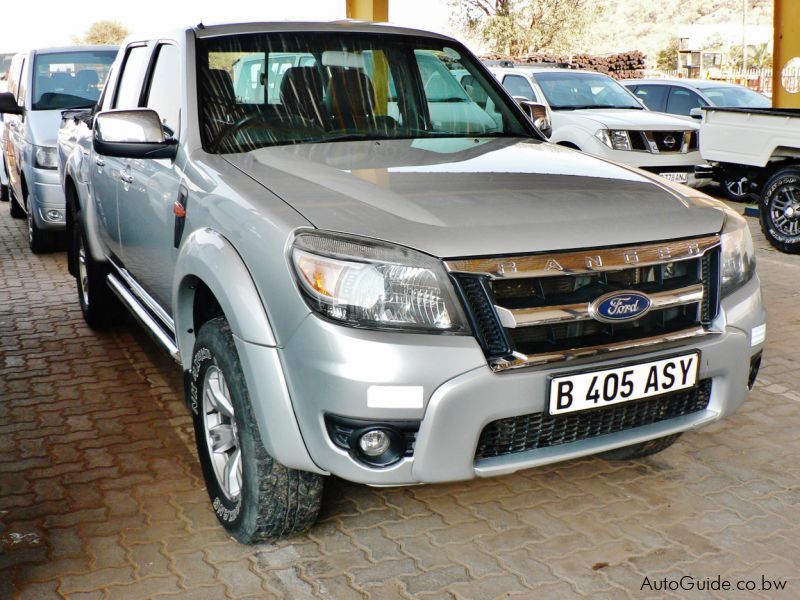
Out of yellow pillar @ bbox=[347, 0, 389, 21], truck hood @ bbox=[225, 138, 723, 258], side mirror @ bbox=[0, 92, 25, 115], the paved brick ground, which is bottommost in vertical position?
the paved brick ground

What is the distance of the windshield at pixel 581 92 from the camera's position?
11.4 m

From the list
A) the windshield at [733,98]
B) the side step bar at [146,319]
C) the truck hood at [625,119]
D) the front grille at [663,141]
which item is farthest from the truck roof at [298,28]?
the windshield at [733,98]

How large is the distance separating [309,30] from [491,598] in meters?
2.43

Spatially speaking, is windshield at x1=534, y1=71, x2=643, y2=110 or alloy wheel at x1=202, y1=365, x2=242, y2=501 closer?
alloy wheel at x1=202, y1=365, x2=242, y2=501

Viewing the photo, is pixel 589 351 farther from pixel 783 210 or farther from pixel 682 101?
pixel 682 101

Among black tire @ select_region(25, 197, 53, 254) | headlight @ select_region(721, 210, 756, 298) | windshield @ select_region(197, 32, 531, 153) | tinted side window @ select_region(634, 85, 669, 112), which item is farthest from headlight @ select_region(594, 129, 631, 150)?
headlight @ select_region(721, 210, 756, 298)

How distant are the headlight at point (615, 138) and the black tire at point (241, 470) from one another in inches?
318

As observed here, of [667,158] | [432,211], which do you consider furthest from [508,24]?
[432,211]

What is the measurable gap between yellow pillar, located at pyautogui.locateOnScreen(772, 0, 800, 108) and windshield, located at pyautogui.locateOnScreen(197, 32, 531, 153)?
6.77 metres

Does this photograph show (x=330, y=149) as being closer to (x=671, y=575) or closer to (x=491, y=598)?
(x=491, y=598)

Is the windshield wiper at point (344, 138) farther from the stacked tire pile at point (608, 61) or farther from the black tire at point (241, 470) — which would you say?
the stacked tire pile at point (608, 61)

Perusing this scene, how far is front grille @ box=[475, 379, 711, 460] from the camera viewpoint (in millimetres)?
2619

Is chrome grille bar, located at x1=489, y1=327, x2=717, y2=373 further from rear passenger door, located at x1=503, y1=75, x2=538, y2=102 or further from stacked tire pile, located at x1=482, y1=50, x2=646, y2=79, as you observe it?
stacked tire pile, located at x1=482, y1=50, x2=646, y2=79

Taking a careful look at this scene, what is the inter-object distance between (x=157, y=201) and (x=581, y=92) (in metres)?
8.96
